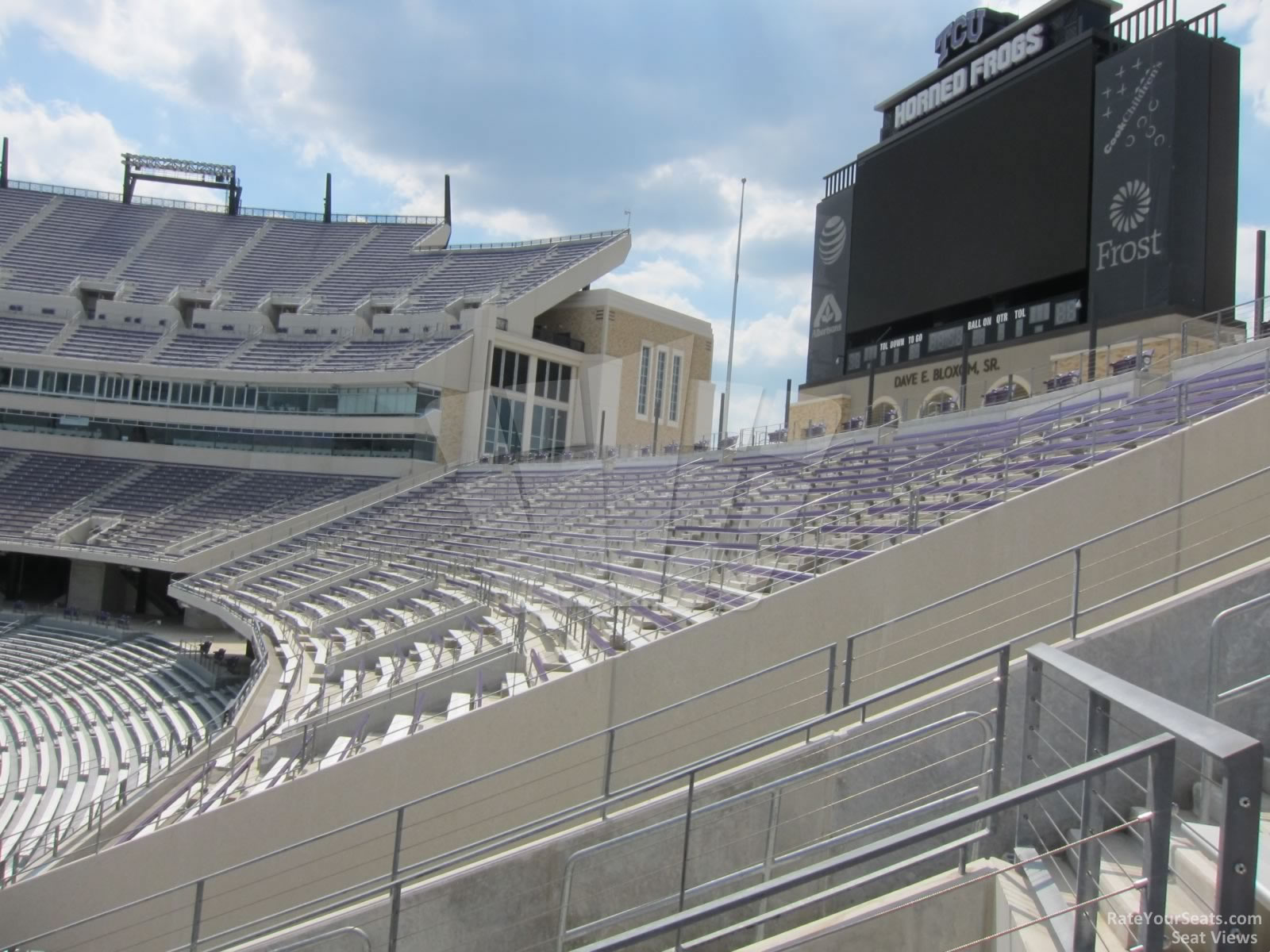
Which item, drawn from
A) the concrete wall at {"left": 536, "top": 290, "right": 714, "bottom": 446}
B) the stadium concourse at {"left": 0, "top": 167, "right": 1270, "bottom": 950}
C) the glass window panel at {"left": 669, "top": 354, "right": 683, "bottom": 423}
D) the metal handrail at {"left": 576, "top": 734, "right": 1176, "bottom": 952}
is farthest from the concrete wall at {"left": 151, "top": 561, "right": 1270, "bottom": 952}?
the glass window panel at {"left": 669, "top": 354, "right": 683, "bottom": 423}

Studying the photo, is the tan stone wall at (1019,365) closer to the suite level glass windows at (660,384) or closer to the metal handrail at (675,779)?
the metal handrail at (675,779)

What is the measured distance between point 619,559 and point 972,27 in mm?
13253

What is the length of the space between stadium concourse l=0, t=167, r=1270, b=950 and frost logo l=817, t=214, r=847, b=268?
203 inches

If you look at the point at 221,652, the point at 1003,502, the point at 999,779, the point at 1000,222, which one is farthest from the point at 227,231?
the point at 999,779

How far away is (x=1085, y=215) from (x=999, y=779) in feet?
46.3

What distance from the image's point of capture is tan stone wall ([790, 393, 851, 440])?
2075 cm

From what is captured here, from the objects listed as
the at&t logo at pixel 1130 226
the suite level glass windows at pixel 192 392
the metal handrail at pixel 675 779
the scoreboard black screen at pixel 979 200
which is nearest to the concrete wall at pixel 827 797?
the metal handrail at pixel 675 779

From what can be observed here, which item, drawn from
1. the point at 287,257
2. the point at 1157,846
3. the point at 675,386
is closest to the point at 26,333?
the point at 287,257

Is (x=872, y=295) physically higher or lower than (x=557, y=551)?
higher

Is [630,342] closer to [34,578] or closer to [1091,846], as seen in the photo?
[34,578]

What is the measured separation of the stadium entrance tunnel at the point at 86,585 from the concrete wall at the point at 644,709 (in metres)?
22.8

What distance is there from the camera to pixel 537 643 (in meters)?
10.4

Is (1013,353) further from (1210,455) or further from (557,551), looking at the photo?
(1210,455)

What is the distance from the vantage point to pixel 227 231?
141ft
